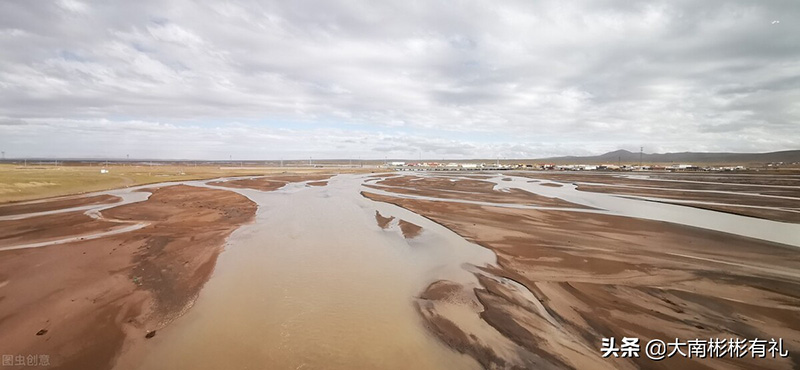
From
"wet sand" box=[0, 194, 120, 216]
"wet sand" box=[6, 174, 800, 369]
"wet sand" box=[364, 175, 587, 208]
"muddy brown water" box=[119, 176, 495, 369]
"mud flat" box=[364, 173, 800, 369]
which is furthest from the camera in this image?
"wet sand" box=[364, 175, 587, 208]

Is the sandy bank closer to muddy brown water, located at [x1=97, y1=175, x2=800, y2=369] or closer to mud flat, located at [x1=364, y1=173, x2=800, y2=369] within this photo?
mud flat, located at [x1=364, y1=173, x2=800, y2=369]

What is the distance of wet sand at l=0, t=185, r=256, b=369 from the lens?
6.18 metres

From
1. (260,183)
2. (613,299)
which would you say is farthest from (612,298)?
(260,183)

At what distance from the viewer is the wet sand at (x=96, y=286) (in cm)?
618

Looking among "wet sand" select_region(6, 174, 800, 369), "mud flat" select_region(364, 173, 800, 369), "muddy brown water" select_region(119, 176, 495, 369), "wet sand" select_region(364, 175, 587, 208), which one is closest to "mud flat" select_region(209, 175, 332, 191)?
"wet sand" select_region(364, 175, 587, 208)

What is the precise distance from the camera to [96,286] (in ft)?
29.0

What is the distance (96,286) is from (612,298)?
13246mm

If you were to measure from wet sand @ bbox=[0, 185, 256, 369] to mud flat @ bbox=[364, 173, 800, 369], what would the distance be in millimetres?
6203

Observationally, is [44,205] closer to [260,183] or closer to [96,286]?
[96,286]

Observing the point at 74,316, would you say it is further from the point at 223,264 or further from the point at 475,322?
the point at 475,322

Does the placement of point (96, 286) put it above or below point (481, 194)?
below

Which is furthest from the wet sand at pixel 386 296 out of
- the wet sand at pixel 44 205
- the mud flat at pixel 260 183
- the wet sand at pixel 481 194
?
the mud flat at pixel 260 183

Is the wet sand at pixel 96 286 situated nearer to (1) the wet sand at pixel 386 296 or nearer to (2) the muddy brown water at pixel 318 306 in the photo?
(1) the wet sand at pixel 386 296

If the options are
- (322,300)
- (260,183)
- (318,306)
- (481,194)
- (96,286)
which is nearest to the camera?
(318,306)
